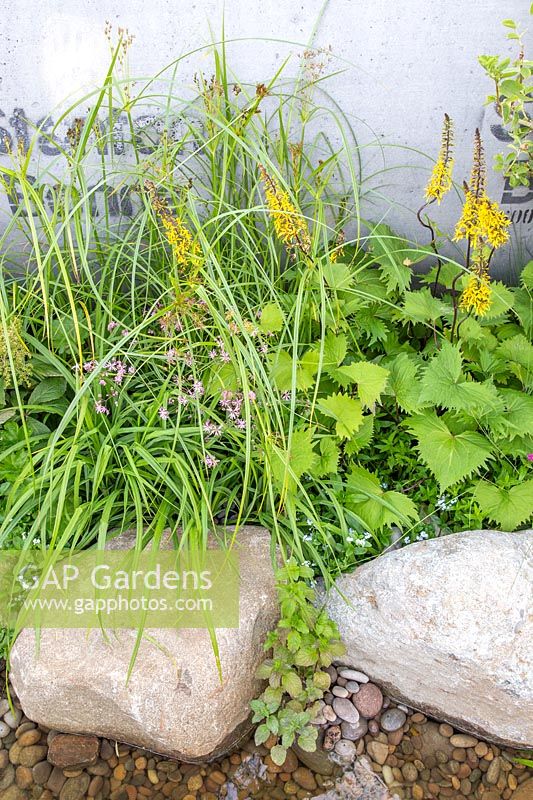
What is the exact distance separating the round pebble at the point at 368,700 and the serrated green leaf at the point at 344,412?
72 centimetres

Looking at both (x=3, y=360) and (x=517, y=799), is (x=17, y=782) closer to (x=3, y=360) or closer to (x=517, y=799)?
(x=3, y=360)

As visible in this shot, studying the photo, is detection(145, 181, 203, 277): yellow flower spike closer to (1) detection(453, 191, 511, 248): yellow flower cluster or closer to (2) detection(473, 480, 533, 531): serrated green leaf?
(1) detection(453, 191, 511, 248): yellow flower cluster

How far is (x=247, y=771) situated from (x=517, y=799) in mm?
700

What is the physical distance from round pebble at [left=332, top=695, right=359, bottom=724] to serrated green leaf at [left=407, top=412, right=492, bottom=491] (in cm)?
66

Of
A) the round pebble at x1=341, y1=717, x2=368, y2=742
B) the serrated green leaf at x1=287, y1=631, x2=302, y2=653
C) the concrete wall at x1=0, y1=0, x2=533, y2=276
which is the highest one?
the concrete wall at x1=0, y1=0, x2=533, y2=276

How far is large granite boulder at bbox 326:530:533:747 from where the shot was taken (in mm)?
1849

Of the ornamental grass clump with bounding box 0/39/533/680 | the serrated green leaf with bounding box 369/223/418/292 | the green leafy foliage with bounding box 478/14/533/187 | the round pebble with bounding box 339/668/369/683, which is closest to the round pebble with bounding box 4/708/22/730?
the ornamental grass clump with bounding box 0/39/533/680

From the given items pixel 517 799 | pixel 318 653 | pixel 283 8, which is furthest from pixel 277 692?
pixel 283 8

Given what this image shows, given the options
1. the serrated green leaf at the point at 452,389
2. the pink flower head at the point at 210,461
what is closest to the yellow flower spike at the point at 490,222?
the serrated green leaf at the point at 452,389

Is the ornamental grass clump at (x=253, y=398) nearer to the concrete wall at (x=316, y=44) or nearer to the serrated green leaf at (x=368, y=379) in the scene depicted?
the serrated green leaf at (x=368, y=379)

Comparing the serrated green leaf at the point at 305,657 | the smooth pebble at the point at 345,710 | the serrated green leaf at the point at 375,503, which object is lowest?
the smooth pebble at the point at 345,710

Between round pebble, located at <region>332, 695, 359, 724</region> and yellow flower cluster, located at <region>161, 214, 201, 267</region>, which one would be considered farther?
round pebble, located at <region>332, 695, 359, 724</region>

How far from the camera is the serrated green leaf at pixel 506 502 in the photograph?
6.75ft

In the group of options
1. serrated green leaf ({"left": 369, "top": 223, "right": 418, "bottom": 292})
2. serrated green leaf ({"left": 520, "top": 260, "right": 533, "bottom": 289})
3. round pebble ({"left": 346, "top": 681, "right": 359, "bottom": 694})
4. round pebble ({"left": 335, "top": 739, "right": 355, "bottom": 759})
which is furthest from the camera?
serrated green leaf ({"left": 520, "top": 260, "right": 533, "bottom": 289})
